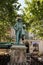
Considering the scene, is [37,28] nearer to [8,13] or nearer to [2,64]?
[8,13]

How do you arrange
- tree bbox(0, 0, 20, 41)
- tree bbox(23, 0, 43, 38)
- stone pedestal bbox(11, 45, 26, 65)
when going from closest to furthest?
stone pedestal bbox(11, 45, 26, 65)
tree bbox(0, 0, 20, 41)
tree bbox(23, 0, 43, 38)

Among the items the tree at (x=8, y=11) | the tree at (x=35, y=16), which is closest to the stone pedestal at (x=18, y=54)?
the tree at (x=8, y=11)

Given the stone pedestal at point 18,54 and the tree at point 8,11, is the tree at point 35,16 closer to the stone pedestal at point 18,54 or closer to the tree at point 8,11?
the tree at point 8,11

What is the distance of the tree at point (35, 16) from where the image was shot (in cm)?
2136

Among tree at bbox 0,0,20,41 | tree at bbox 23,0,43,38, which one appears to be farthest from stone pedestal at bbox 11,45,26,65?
tree at bbox 23,0,43,38

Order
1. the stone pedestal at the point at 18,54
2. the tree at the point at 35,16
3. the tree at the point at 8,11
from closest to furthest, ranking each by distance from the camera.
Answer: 1. the stone pedestal at the point at 18,54
2. the tree at the point at 8,11
3. the tree at the point at 35,16

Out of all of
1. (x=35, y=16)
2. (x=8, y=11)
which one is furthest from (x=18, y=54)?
(x=35, y=16)

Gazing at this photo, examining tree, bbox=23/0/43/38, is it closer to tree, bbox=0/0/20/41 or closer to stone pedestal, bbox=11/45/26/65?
tree, bbox=0/0/20/41

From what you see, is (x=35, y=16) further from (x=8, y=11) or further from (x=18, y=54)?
(x=18, y=54)

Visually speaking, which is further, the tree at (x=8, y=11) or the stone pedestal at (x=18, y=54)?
the tree at (x=8, y=11)

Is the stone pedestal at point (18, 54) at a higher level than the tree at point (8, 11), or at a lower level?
lower

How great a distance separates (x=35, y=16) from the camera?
21.5m

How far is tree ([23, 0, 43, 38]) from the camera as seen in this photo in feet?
70.1

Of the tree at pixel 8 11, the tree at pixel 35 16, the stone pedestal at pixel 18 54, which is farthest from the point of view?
the tree at pixel 35 16
